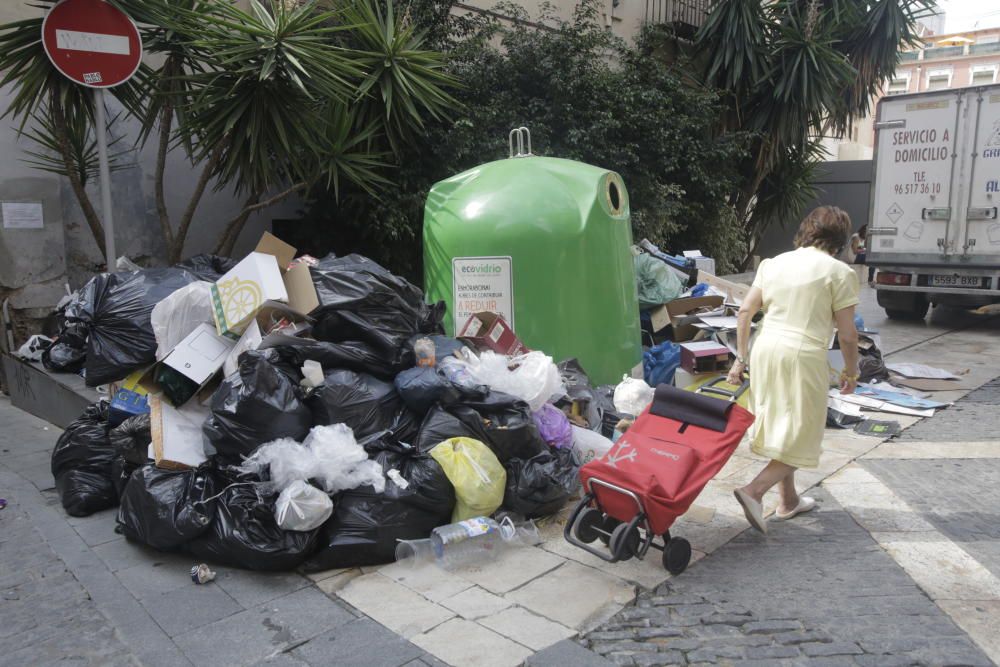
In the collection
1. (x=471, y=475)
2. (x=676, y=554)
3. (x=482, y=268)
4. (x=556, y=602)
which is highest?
(x=482, y=268)

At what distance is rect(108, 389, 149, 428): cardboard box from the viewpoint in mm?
3865

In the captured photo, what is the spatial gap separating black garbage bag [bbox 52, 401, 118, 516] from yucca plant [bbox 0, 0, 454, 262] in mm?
2125

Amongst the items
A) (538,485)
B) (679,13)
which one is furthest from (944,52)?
(538,485)

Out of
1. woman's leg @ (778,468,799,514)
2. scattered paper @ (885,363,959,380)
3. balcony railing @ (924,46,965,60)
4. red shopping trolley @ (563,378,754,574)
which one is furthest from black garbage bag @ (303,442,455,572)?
balcony railing @ (924,46,965,60)

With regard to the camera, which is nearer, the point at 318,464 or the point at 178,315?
the point at 318,464

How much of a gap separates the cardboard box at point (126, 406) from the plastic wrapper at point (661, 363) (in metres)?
3.56

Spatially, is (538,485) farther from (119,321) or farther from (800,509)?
(119,321)

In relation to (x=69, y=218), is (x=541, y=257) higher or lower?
lower

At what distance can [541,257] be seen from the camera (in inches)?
190

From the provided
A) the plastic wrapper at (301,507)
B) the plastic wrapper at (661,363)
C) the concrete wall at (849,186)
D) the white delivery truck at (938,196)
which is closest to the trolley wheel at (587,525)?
the plastic wrapper at (301,507)

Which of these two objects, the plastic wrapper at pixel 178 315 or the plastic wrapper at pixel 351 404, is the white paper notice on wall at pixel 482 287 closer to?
the plastic wrapper at pixel 351 404

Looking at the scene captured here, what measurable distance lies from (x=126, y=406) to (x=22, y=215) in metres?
3.15

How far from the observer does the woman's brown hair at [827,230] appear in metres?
3.33

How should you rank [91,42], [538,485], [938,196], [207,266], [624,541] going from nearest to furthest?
1. [624,541]
2. [538,485]
3. [91,42]
4. [207,266]
5. [938,196]
